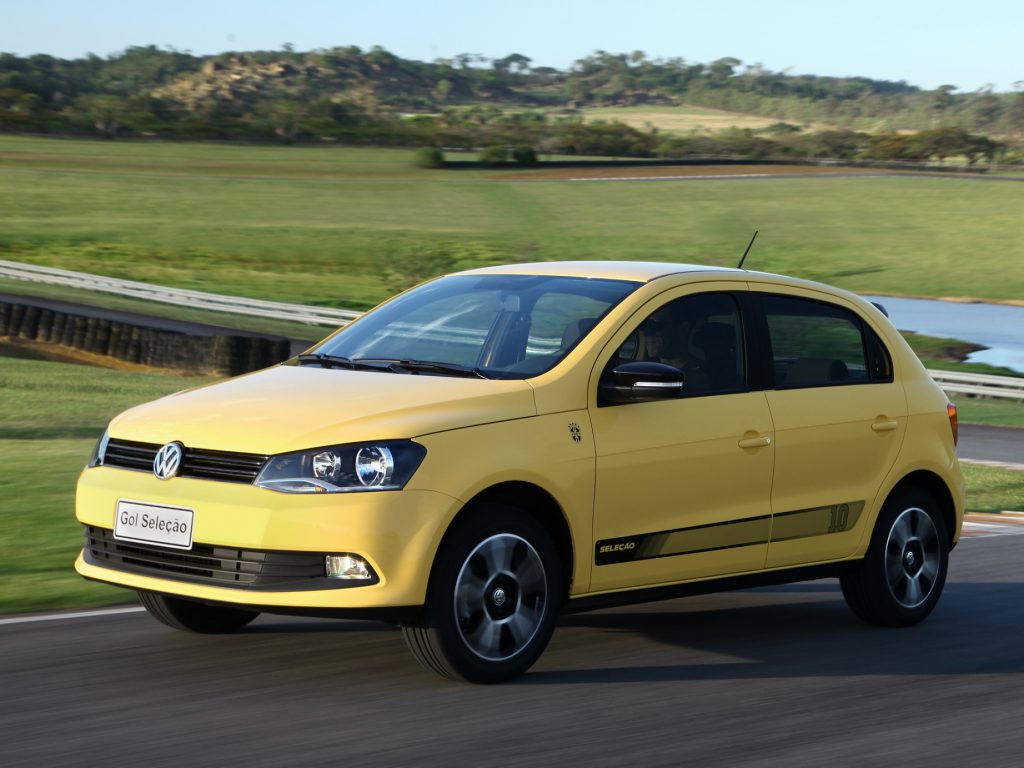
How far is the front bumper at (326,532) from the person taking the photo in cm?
587

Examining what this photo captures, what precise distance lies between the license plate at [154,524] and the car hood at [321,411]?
0.86ft

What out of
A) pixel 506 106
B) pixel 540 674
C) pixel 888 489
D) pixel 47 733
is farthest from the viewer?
pixel 506 106

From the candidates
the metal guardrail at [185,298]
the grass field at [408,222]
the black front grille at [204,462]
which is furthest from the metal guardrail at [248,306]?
the black front grille at [204,462]

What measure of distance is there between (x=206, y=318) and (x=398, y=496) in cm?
3413

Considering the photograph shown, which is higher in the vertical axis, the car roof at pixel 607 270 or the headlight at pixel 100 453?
the car roof at pixel 607 270

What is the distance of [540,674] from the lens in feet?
21.8

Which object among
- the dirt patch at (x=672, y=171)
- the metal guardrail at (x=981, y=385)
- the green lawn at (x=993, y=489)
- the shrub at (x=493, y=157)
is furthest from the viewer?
the shrub at (x=493, y=157)

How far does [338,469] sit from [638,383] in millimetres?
1361

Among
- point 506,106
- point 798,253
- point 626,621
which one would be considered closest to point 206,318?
point 626,621

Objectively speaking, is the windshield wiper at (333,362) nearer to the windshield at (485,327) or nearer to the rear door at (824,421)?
the windshield at (485,327)

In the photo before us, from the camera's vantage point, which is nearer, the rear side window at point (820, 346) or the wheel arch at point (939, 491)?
the rear side window at point (820, 346)

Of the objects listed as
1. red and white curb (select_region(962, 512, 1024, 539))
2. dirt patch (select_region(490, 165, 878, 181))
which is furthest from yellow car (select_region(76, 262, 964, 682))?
dirt patch (select_region(490, 165, 878, 181))

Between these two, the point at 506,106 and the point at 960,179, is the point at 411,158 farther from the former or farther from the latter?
the point at 506,106

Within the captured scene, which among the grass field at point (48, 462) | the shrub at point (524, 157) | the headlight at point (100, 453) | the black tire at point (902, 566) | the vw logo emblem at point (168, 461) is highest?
the vw logo emblem at point (168, 461)
